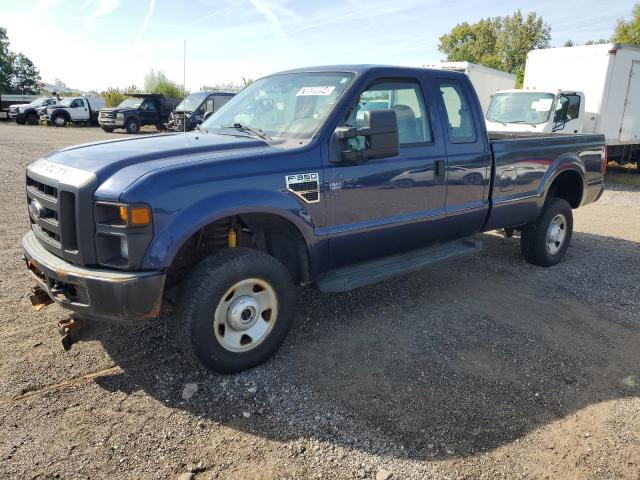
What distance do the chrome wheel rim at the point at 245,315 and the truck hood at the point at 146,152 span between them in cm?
87

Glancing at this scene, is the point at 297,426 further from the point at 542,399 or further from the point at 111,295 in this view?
the point at 542,399

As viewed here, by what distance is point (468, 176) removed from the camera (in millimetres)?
4703

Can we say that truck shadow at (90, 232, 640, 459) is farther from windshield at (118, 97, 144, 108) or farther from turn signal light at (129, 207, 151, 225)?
windshield at (118, 97, 144, 108)

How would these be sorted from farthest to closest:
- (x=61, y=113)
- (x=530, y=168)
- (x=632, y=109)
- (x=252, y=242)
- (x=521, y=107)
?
(x=61, y=113), (x=632, y=109), (x=521, y=107), (x=530, y=168), (x=252, y=242)

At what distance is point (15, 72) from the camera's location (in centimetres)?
5375

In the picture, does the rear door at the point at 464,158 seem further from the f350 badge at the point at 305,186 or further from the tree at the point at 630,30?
the tree at the point at 630,30

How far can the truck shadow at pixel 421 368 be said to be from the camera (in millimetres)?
2990

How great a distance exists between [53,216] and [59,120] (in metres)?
30.2

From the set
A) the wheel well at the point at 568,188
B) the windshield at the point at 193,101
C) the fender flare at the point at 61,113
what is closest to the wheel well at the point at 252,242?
the wheel well at the point at 568,188

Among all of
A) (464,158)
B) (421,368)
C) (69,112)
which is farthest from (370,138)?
(69,112)

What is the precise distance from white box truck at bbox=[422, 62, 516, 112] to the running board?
1213cm

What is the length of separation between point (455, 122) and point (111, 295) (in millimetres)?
3234

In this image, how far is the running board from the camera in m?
3.88

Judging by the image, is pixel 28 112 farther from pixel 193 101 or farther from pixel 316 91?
pixel 316 91
